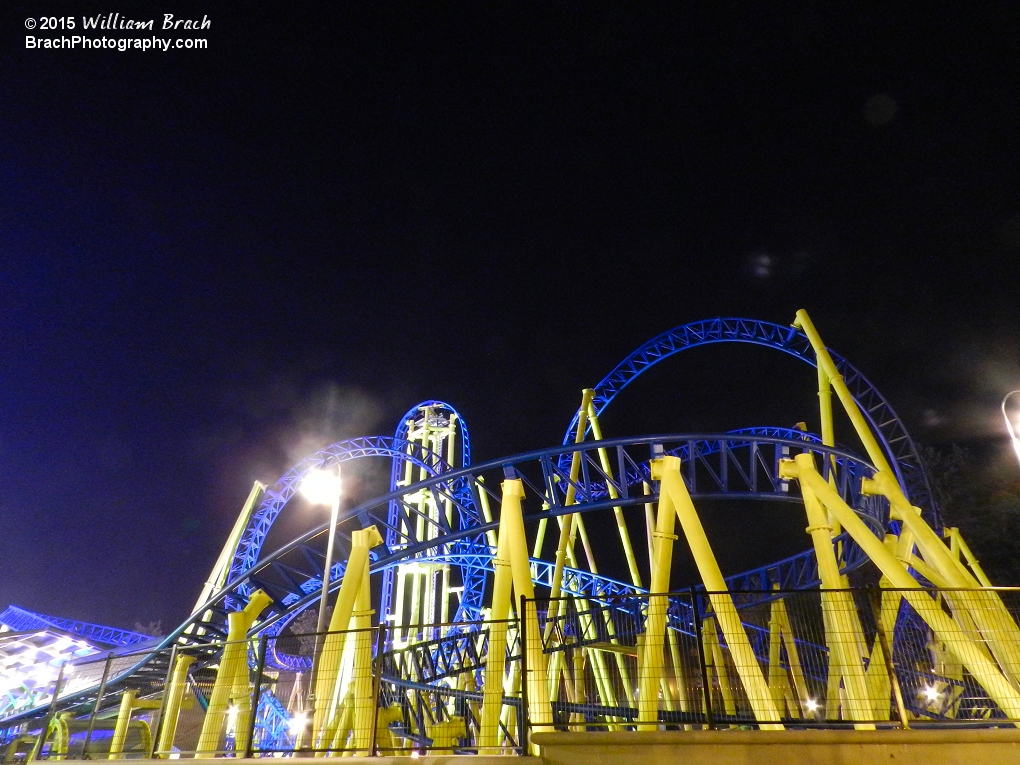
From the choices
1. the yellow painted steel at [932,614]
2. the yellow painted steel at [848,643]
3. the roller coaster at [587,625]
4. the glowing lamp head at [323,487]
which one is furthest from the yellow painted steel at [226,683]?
the yellow painted steel at [932,614]

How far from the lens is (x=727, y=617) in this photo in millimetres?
7477

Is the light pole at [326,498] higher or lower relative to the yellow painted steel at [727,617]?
higher

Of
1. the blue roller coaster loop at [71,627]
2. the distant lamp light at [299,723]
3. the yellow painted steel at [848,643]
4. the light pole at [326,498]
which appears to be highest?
the blue roller coaster loop at [71,627]

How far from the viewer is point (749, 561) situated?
34688 millimetres

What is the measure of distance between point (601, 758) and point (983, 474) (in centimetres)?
3017

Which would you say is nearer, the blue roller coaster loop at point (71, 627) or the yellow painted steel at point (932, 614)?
the yellow painted steel at point (932, 614)

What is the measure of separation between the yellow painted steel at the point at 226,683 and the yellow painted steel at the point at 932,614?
802cm

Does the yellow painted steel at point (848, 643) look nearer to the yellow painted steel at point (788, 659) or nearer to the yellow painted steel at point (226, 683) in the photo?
the yellow painted steel at point (788, 659)

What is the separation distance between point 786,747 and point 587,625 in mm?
11751

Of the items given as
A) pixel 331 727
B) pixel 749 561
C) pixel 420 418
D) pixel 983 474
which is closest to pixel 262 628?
pixel 331 727

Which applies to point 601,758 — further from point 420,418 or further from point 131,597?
point 131,597

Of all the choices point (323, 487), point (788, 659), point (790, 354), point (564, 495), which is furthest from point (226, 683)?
point (790, 354)

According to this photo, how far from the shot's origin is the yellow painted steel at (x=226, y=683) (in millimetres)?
8508

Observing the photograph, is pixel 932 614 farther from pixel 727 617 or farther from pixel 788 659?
pixel 788 659
